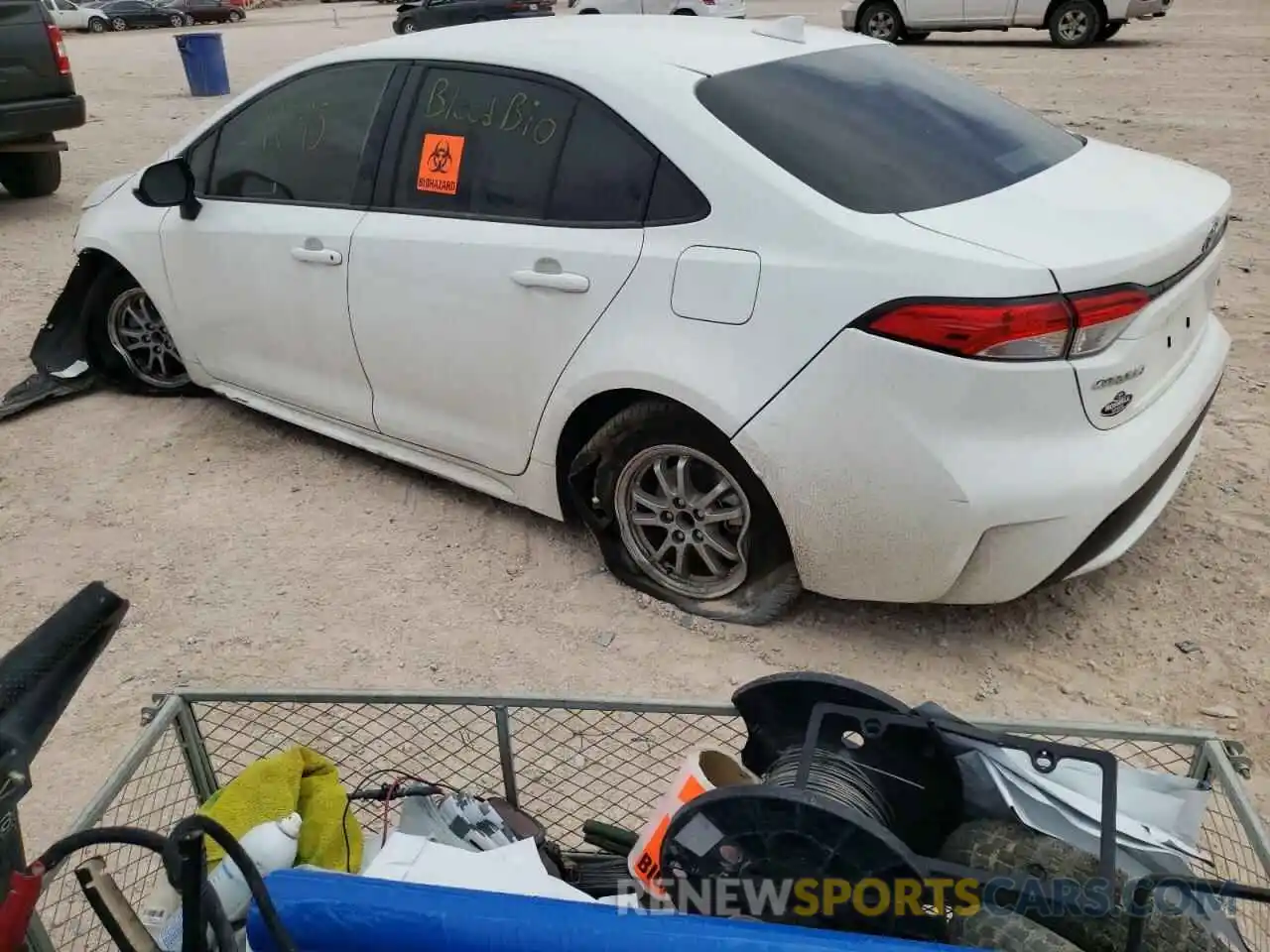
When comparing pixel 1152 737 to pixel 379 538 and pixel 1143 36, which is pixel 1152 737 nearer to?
pixel 379 538

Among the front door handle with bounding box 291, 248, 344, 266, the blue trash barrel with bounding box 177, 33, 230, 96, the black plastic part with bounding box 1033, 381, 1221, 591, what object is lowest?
the blue trash barrel with bounding box 177, 33, 230, 96

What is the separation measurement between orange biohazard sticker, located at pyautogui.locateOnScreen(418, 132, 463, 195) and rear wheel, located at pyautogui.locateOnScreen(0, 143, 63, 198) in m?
7.39

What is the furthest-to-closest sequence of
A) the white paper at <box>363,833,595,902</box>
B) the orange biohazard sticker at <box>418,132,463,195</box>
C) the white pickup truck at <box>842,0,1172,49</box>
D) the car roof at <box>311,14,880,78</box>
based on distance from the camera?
the white pickup truck at <box>842,0,1172,49</box> < the orange biohazard sticker at <box>418,132,463,195</box> < the car roof at <box>311,14,880,78</box> < the white paper at <box>363,833,595,902</box>

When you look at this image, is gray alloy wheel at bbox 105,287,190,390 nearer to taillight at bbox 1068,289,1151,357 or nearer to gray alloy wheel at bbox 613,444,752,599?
gray alloy wheel at bbox 613,444,752,599

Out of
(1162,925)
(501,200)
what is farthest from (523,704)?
(501,200)

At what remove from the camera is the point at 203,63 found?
15.4 m

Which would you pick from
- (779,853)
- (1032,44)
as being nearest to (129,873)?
(779,853)

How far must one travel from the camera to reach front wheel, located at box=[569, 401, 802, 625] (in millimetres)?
3111

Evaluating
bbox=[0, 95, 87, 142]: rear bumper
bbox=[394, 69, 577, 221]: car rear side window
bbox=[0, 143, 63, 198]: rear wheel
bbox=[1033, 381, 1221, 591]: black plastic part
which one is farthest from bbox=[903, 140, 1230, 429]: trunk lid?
bbox=[0, 143, 63, 198]: rear wheel

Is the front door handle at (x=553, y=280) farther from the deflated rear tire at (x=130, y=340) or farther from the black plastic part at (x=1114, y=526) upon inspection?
the deflated rear tire at (x=130, y=340)

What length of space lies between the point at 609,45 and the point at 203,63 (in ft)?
46.6

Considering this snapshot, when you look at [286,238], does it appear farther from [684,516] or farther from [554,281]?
[684,516]

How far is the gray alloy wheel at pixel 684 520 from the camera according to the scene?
317 centimetres

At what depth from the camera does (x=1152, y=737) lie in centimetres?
169
